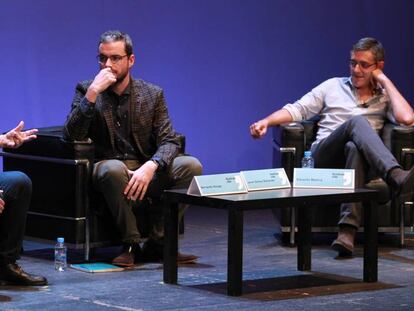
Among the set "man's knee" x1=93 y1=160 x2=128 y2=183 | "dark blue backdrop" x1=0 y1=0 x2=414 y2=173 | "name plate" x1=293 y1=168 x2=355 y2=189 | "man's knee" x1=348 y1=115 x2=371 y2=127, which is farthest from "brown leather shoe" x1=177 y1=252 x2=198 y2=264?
"dark blue backdrop" x1=0 y1=0 x2=414 y2=173

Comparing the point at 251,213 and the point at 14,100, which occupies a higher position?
the point at 14,100

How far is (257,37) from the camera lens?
26.2ft

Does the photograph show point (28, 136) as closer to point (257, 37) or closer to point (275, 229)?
point (275, 229)

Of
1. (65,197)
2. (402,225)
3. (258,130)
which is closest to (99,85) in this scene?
(65,197)

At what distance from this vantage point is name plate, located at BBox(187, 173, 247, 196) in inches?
191

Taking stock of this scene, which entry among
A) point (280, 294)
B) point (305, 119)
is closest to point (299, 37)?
point (305, 119)

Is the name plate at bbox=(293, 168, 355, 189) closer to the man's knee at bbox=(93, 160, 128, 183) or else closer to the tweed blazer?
the tweed blazer

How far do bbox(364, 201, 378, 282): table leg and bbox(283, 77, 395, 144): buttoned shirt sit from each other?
3.95ft

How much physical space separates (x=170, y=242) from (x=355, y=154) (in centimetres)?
137

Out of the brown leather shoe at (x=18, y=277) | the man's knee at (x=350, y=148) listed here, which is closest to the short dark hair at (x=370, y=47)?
the man's knee at (x=350, y=148)

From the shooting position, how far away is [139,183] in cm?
540

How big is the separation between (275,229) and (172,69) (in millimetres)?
1517

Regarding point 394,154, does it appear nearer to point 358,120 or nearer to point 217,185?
point 358,120

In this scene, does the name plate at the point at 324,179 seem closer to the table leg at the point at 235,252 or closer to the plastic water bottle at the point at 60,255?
the table leg at the point at 235,252
